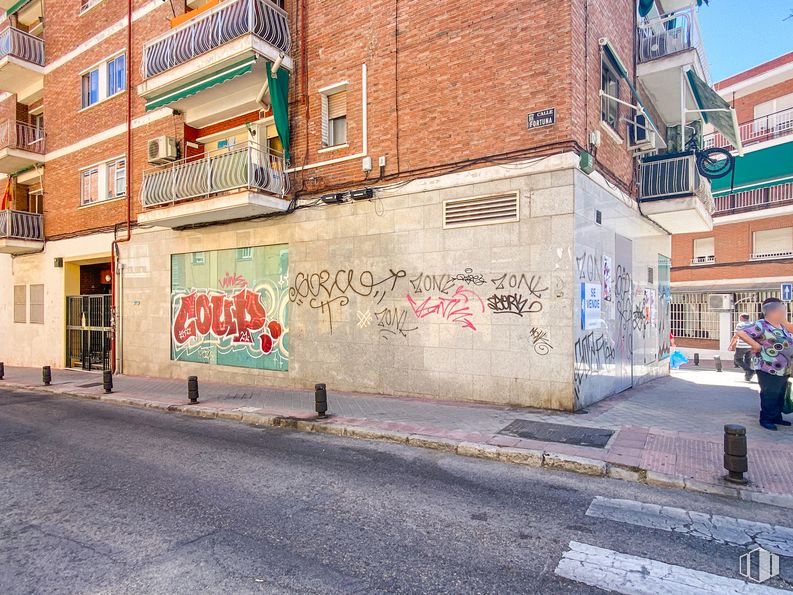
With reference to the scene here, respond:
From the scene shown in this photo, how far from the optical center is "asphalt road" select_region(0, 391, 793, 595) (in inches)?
126

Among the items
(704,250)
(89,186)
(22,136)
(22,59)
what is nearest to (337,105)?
(89,186)

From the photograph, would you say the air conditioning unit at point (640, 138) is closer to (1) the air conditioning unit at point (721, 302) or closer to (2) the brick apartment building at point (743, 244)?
(2) the brick apartment building at point (743, 244)

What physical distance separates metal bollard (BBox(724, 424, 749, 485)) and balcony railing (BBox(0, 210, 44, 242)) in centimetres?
2121

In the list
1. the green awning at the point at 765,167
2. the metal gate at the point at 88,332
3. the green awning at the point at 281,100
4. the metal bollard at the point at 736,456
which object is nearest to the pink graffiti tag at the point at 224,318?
the green awning at the point at 281,100

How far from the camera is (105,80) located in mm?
15719

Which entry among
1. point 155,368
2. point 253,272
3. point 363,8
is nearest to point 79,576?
point 253,272

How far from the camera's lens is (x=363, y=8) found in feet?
33.4

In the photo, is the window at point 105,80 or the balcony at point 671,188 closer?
the balcony at point 671,188

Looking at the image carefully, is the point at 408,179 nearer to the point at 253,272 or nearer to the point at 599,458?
the point at 253,272

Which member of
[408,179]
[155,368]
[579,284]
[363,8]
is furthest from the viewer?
[155,368]

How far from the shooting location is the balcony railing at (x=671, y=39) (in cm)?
1066

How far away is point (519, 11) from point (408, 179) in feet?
11.3

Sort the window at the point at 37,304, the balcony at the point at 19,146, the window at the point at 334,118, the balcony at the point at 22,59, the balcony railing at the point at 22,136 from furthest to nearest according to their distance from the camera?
1. the balcony railing at the point at 22,136
2. the window at the point at 37,304
3. the balcony at the point at 19,146
4. the balcony at the point at 22,59
5. the window at the point at 334,118

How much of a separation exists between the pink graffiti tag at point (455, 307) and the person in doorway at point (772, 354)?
13.0ft
